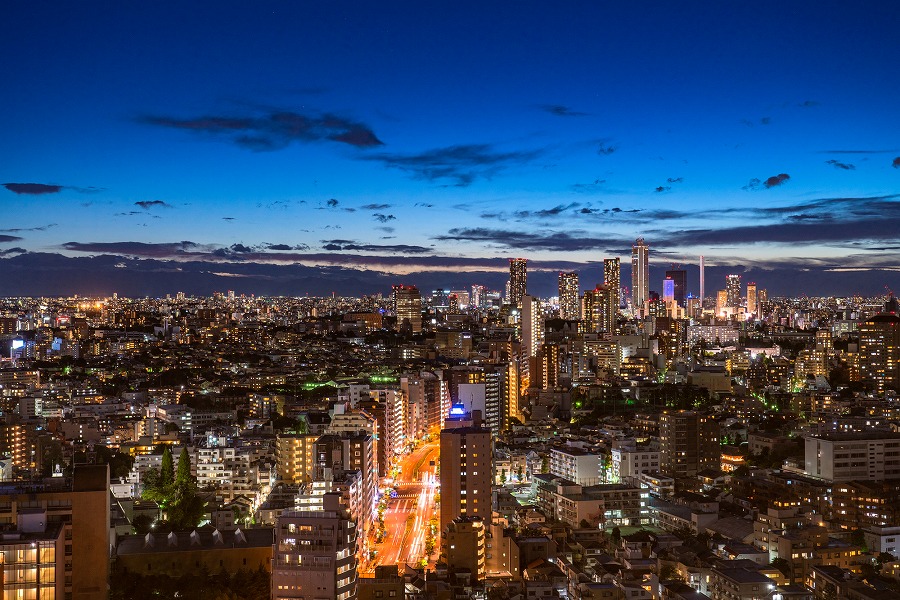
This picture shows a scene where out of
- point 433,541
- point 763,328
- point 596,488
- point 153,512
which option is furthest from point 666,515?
point 763,328

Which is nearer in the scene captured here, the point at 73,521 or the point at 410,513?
the point at 73,521

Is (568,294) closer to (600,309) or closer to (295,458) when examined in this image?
(600,309)

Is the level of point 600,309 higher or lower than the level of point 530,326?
higher

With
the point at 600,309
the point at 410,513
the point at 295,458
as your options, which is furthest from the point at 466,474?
the point at 600,309

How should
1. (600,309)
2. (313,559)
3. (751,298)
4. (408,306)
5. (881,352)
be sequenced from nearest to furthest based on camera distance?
(313,559) < (881,352) < (600,309) < (408,306) < (751,298)

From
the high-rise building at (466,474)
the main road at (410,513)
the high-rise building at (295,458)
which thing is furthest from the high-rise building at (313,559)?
the high-rise building at (295,458)

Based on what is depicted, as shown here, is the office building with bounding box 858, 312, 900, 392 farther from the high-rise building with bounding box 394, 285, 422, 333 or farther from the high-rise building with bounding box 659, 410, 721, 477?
the high-rise building with bounding box 394, 285, 422, 333

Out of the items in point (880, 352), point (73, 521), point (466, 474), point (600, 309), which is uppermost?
point (600, 309)
